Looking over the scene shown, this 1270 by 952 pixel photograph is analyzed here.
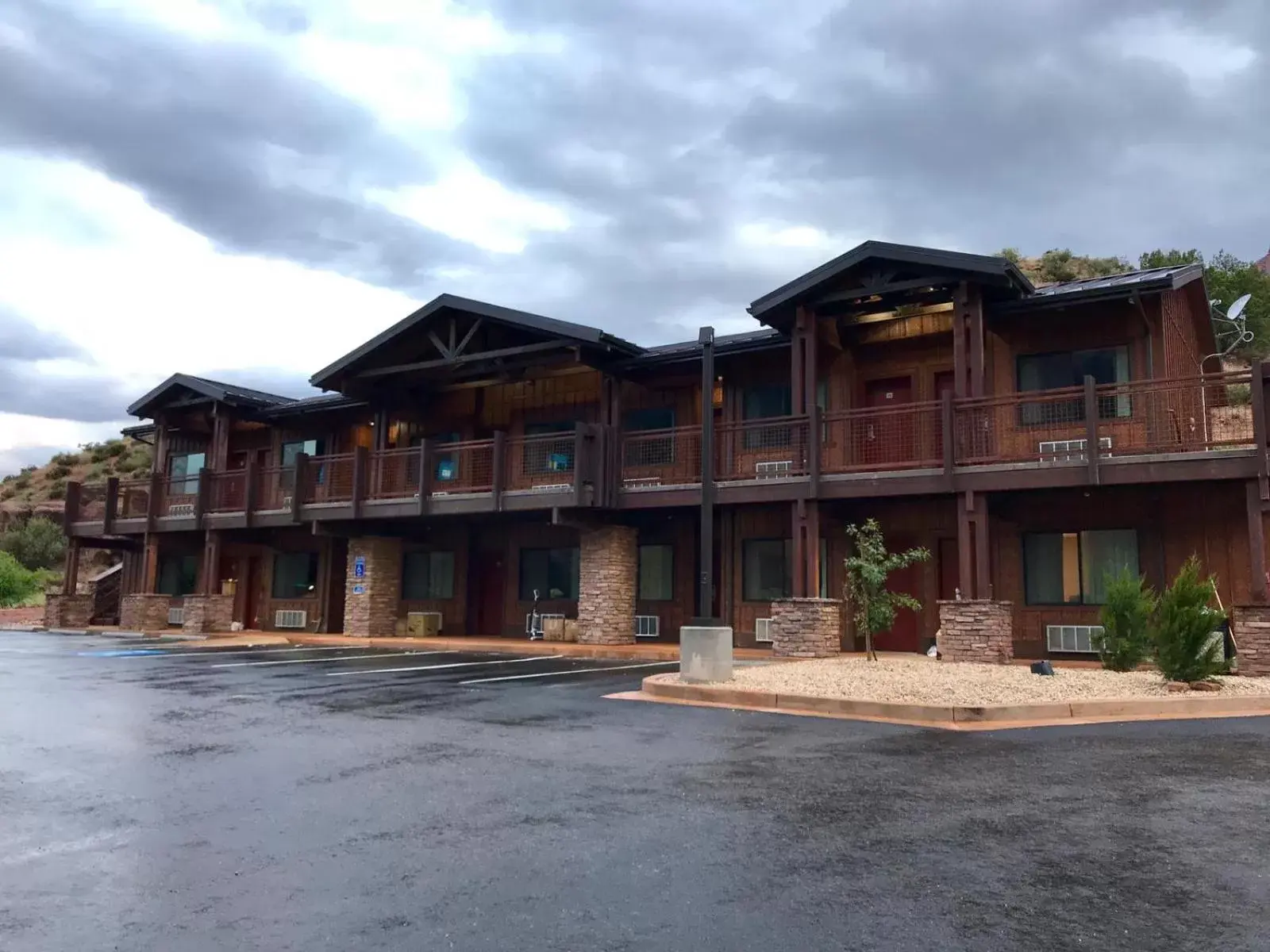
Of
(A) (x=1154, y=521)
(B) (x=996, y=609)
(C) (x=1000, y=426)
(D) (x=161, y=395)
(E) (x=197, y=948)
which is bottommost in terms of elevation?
(E) (x=197, y=948)

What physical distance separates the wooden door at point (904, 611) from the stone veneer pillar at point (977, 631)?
3687 mm

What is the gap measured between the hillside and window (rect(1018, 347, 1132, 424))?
57034mm

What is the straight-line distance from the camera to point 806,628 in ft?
56.5

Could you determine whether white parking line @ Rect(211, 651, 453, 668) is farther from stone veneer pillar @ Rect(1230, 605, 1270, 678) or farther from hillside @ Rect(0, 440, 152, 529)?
hillside @ Rect(0, 440, 152, 529)

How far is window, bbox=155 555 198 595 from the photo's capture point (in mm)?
32500

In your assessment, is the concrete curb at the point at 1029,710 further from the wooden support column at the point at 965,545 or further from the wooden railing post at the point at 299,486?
the wooden railing post at the point at 299,486

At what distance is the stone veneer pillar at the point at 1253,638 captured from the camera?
13664mm

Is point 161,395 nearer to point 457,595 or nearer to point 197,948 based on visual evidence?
point 457,595

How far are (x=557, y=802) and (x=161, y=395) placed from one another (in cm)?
2793

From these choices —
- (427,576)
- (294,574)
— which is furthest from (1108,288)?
(294,574)

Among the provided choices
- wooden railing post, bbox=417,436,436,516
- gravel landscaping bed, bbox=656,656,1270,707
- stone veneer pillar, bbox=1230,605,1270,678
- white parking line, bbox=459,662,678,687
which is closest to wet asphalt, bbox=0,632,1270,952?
gravel landscaping bed, bbox=656,656,1270,707

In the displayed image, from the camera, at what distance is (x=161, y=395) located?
3005cm

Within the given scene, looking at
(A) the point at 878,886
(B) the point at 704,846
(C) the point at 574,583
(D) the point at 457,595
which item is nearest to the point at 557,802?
(B) the point at 704,846

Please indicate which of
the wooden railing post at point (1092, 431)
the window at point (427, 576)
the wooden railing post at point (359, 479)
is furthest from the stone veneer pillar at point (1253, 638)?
the window at point (427, 576)
